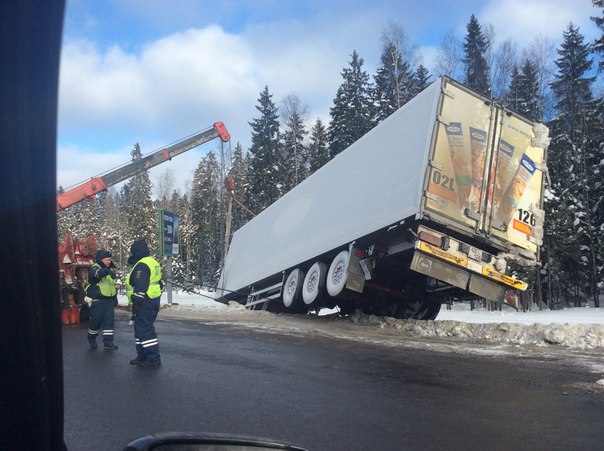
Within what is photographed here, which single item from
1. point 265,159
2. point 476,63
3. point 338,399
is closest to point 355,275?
point 338,399

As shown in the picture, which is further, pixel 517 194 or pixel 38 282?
pixel 517 194

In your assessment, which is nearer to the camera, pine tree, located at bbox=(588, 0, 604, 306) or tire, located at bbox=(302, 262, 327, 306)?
tire, located at bbox=(302, 262, 327, 306)

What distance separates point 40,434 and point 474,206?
32.1ft

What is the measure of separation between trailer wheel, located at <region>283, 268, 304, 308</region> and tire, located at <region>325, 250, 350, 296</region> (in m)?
1.40

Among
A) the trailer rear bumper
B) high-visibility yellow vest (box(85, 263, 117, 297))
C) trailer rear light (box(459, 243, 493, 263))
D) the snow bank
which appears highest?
trailer rear light (box(459, 243, 493, 263))

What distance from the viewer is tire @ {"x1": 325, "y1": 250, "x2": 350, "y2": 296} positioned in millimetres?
11844

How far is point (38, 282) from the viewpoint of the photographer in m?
1.38

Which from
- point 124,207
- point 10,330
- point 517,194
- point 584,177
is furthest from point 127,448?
point 124,207

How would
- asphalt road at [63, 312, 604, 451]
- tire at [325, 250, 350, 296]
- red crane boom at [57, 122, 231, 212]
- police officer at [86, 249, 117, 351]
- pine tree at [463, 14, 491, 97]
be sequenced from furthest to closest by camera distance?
pine tree at [463, 14, 491, 97], red crane boom at [57, 122, 231, 212], tire at [325, 250, 350, 296], police officer at [86, 249, 117, 351], asphalt road at [63, 312, 604, 451]

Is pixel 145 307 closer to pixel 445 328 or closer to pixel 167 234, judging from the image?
pixel 445 328

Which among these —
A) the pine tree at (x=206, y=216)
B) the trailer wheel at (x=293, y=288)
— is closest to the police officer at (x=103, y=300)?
the trailer wheel at (x=293, y=288)

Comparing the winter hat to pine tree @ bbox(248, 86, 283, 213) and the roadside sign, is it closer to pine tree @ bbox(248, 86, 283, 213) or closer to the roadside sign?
the roadside sign

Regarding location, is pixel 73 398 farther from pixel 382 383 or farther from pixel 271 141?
pixel 271 141

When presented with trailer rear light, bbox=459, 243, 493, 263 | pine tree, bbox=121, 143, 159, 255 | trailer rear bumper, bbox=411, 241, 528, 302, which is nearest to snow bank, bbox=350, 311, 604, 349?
trailer rear bumper, bbox=411, 241, 528, 302
